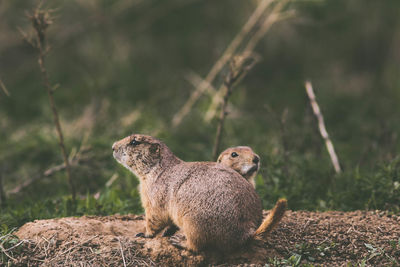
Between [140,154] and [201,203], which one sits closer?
[201,203]

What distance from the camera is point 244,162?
451cm

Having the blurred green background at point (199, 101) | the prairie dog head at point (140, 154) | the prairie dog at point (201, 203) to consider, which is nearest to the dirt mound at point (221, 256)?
the prairie dog at point (201, 203)

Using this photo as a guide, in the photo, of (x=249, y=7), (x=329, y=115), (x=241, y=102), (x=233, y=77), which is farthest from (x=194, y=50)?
(x=233, y=77)

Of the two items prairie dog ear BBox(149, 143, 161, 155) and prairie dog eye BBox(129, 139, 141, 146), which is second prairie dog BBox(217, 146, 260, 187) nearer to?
prairie dog ear BBox(149, 143, 161, 155)

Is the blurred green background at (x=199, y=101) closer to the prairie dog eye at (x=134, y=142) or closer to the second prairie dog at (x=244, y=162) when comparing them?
the second prairie dog at (x=244, y=162)

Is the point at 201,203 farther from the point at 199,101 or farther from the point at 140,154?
the point at 199,101

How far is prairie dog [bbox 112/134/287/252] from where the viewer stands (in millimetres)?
3537

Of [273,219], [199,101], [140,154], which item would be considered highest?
[140,154]

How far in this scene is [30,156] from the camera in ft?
22.8

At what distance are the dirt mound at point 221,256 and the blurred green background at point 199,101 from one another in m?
0.77

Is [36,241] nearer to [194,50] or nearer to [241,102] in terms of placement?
[241,102]

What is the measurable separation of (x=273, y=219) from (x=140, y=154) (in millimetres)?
1252

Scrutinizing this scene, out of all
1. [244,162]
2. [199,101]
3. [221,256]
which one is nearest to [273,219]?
[221,256]

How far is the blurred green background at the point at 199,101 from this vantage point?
17.6 ft
